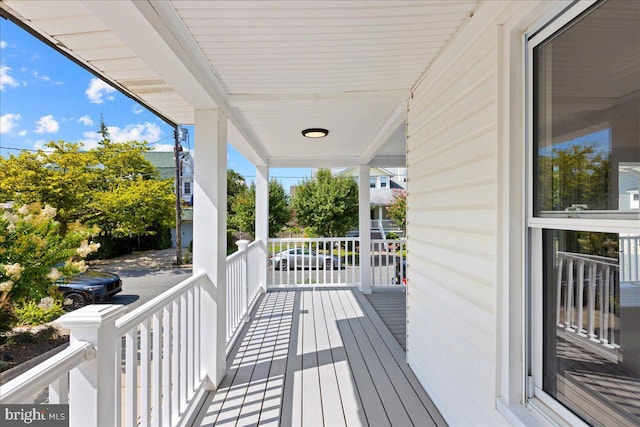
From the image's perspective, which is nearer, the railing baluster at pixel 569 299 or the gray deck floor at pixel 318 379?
the railing baluster at pixel 569 299

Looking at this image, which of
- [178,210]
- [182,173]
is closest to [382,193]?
[182,173]

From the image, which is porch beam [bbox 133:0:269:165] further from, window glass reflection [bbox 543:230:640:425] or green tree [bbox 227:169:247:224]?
green tree [bbox 227:169:247:224]

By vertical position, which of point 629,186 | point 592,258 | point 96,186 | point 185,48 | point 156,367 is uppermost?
point 185,48

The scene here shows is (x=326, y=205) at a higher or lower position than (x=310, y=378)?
higher

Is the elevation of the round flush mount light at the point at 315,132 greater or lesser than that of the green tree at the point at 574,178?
greater

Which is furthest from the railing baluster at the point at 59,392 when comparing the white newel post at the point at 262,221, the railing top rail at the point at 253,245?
the white newel post at the point at 262,221

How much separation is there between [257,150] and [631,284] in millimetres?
4334

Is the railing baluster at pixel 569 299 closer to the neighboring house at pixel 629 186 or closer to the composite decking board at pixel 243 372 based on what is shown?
the neighboring house at pixel 629 186

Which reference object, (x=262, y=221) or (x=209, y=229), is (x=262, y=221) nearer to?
(x=262, y=221)

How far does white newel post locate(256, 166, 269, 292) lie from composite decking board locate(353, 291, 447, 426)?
5.91 feet

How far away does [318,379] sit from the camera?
8.39 ft

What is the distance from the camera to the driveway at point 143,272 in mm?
5223

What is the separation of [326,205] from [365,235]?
844 centimetres

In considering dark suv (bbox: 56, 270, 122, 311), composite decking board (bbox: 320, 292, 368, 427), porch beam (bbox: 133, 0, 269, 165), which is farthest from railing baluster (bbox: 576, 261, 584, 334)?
dark suv (bbox: 56, 270, 122, 311)
